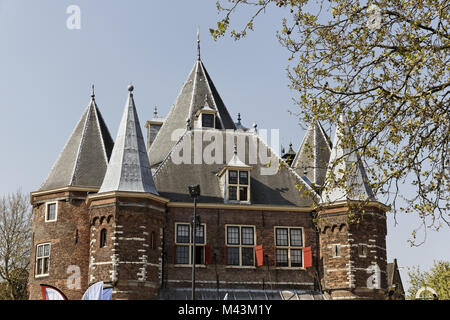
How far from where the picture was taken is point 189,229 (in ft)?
99.4

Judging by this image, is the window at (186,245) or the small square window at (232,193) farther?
the small square window at (232,193)

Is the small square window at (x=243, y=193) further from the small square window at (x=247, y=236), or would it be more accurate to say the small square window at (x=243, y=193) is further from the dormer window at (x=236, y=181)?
the small square window at (x=247, y=236)

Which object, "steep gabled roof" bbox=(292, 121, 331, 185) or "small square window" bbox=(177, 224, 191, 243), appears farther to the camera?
"steep gabled roof" bbox=(292, 121, 331, 185)

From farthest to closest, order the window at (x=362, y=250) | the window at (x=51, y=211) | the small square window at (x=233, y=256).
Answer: the window at (x=51, y=211), the small square window at (x=233, y=256), the window at (x=362, y=250)

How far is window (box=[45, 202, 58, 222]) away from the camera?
31453 mm

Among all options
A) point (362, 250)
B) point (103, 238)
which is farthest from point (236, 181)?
point (103, 238)

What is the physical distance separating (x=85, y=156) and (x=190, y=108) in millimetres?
6460

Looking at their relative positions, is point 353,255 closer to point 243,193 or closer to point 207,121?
point 243,193

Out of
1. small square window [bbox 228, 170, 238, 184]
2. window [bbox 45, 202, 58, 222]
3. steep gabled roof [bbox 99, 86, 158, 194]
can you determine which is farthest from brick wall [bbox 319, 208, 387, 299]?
window [bbox 45, 202, 58, 222]

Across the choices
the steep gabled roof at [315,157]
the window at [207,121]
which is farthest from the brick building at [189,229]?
the window at [207,121]

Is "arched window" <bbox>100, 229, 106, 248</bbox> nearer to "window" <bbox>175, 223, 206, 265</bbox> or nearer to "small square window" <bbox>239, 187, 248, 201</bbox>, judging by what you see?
"window" <bbox>175, 223, 206, 265</bbox>

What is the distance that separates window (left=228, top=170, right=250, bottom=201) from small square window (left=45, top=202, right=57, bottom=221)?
340 inches

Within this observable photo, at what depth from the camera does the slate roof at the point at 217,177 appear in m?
31.2

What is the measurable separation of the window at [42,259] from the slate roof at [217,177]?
6310 millimetres
